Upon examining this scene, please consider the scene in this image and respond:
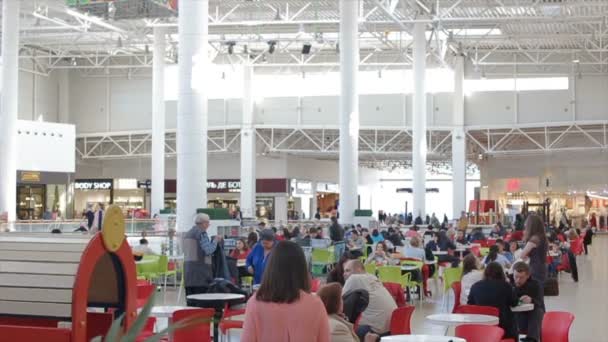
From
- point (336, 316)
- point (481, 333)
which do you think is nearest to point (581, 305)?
point (481, 333)

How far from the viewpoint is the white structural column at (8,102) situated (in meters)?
24.4

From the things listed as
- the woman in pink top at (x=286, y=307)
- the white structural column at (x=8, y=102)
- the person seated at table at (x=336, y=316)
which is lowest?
the person seated at table at (x=336, y=316)

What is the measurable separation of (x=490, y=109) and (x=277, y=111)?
9.13 metres

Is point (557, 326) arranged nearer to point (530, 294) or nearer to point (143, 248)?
point (530, 294)

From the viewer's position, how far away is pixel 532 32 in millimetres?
32375

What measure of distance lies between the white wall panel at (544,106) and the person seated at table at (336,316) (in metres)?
32.8

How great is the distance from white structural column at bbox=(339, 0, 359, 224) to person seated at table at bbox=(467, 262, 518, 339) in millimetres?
15435

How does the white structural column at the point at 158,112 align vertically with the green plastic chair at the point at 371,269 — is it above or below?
above

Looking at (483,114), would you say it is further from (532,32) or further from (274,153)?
(274,153)

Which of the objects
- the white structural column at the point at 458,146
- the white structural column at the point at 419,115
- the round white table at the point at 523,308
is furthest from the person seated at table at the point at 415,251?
the white structural column at the point at 458,146

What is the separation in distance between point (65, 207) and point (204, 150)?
61.6ft

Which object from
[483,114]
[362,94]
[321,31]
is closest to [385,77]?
[362,94]

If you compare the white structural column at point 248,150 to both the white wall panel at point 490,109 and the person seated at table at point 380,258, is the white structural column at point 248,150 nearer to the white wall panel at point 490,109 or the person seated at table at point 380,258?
the white wall panel at point 490,109

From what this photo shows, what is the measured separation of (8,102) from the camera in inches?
968
